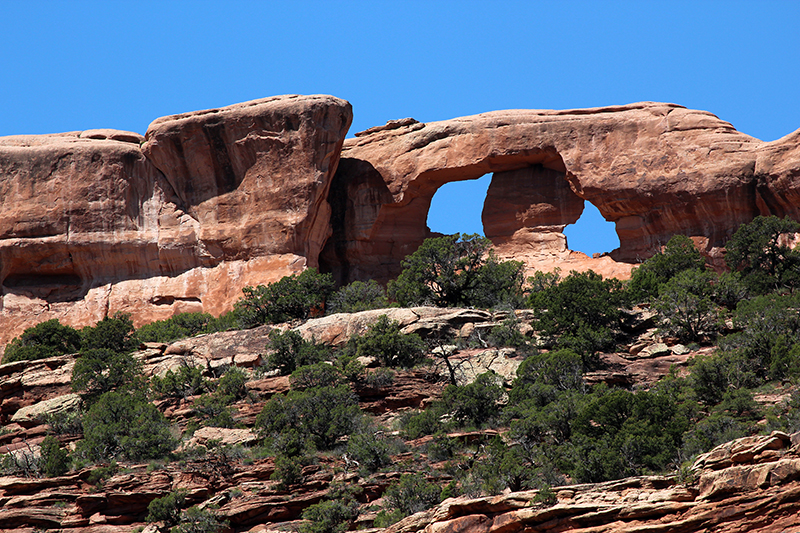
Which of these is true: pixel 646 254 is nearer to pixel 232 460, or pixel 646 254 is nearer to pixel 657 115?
pixel 657 115

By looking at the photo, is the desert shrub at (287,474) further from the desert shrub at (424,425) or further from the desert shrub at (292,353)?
the desert shrub at (292,353)

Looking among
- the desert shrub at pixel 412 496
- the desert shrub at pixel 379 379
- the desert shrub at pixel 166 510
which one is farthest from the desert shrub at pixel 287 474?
the desert shrub at pixel 379 379

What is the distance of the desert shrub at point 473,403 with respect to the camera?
3142cm

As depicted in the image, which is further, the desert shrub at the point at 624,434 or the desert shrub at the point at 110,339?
the desert shrub at the point at 110,339

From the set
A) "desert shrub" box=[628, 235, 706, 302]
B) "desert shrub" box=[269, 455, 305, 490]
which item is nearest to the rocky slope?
"desert shrub" box=[269, 455, 305, 490]

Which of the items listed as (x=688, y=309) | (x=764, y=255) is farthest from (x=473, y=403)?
(x=764, y=255)

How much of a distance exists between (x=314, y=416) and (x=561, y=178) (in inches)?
1042

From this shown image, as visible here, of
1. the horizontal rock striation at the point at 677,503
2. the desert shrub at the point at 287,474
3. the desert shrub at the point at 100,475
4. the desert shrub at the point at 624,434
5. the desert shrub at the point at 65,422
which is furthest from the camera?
the desert shrub at the point at 65,422

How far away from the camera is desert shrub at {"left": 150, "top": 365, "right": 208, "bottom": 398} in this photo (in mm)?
37000

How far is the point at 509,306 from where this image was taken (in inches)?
1681

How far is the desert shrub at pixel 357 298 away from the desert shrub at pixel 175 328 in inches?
221

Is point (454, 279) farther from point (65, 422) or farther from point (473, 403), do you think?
point (65, 422)

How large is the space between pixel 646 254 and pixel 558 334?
15.4 meters

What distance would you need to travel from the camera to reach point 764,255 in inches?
1741
